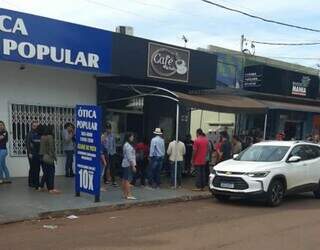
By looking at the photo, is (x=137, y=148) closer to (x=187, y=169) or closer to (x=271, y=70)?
(x=187, y=169)

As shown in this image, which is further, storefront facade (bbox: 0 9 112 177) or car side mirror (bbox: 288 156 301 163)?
storefront facade (bbox: 0 9 112 177)

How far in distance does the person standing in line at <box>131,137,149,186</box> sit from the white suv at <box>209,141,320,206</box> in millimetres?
2450

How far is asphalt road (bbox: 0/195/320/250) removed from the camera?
829cm

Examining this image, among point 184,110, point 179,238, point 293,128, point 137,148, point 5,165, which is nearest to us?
point 179,238

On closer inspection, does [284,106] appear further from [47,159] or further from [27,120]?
[47,159]

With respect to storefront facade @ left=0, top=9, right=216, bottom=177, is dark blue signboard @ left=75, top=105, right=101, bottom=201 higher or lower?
lower

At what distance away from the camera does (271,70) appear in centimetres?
2611

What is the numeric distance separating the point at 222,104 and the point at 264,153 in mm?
3402

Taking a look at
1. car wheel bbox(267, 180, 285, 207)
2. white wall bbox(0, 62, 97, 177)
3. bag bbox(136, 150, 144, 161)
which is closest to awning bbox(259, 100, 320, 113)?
bag bbox(136, 150, 144, 161)

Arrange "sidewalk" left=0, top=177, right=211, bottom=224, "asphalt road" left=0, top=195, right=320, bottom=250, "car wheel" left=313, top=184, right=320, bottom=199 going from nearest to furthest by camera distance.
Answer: "asphalt road" left=0, top=195, right=320, bottom=250 < "sidewalk" left=0, top=177, right=211, bottom=224 < "car wheel" left=313, top=184, right=320, bottom=199

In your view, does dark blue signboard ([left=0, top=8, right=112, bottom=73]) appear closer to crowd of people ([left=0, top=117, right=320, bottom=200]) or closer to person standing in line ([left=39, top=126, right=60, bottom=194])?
crowd of people ([left=0, top=117, right=320, bottom=200])

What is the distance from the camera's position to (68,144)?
1594 cm

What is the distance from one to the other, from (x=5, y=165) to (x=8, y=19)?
382 centimetres

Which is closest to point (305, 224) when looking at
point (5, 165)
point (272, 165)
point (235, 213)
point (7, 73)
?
point (235, 213)
